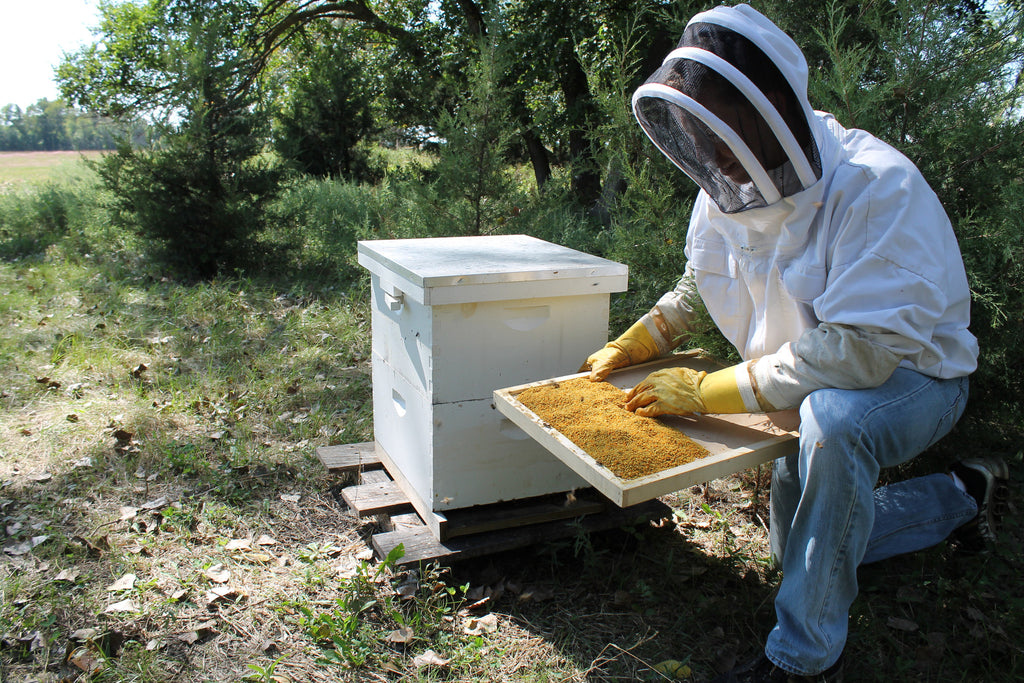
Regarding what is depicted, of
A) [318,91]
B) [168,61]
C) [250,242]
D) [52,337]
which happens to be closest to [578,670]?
[52,337]

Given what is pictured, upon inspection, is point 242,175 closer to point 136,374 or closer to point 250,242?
point 250,242

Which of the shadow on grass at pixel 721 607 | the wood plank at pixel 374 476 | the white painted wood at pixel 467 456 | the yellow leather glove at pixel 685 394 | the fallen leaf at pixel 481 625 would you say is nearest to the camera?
the yellow leather glove at pixel 685 394

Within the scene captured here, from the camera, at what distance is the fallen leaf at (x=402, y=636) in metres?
2.19

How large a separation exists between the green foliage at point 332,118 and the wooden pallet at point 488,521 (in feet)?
32.8

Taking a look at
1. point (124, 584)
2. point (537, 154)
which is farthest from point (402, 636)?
point (537, 154)

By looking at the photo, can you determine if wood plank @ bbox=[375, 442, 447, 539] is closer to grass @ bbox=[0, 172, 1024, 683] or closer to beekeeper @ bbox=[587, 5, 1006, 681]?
grass @ bbox=[0, 172, 1024, 683]

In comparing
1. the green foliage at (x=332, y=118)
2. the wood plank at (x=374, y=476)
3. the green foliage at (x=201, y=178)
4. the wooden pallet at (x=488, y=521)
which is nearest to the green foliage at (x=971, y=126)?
the wooden pallet at (x=488, y=521)

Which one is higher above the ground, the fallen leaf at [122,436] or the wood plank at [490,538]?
the wood plank at [490,538]

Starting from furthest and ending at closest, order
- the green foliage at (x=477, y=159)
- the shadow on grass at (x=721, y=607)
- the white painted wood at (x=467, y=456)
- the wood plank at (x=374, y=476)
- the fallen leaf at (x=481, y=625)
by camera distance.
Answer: the green foliage at (x=477, y=159)
the wood plank at (x=374, y=476)
the white painted wood at (x=467, y=456)
the fallen leaf at (x=481, y=625)
the shadow on grass at (x=721, y=607)

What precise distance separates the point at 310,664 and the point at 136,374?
2911 millimetres

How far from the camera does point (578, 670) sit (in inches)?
83.2

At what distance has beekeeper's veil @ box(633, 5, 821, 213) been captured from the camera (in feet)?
5.73

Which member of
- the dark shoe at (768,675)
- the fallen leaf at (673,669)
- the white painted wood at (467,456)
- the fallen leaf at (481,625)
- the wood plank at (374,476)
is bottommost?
the fallen leaf at (481,625)

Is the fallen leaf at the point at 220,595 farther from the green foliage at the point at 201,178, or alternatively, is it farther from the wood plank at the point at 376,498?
the green foliage at the point at 201,178
